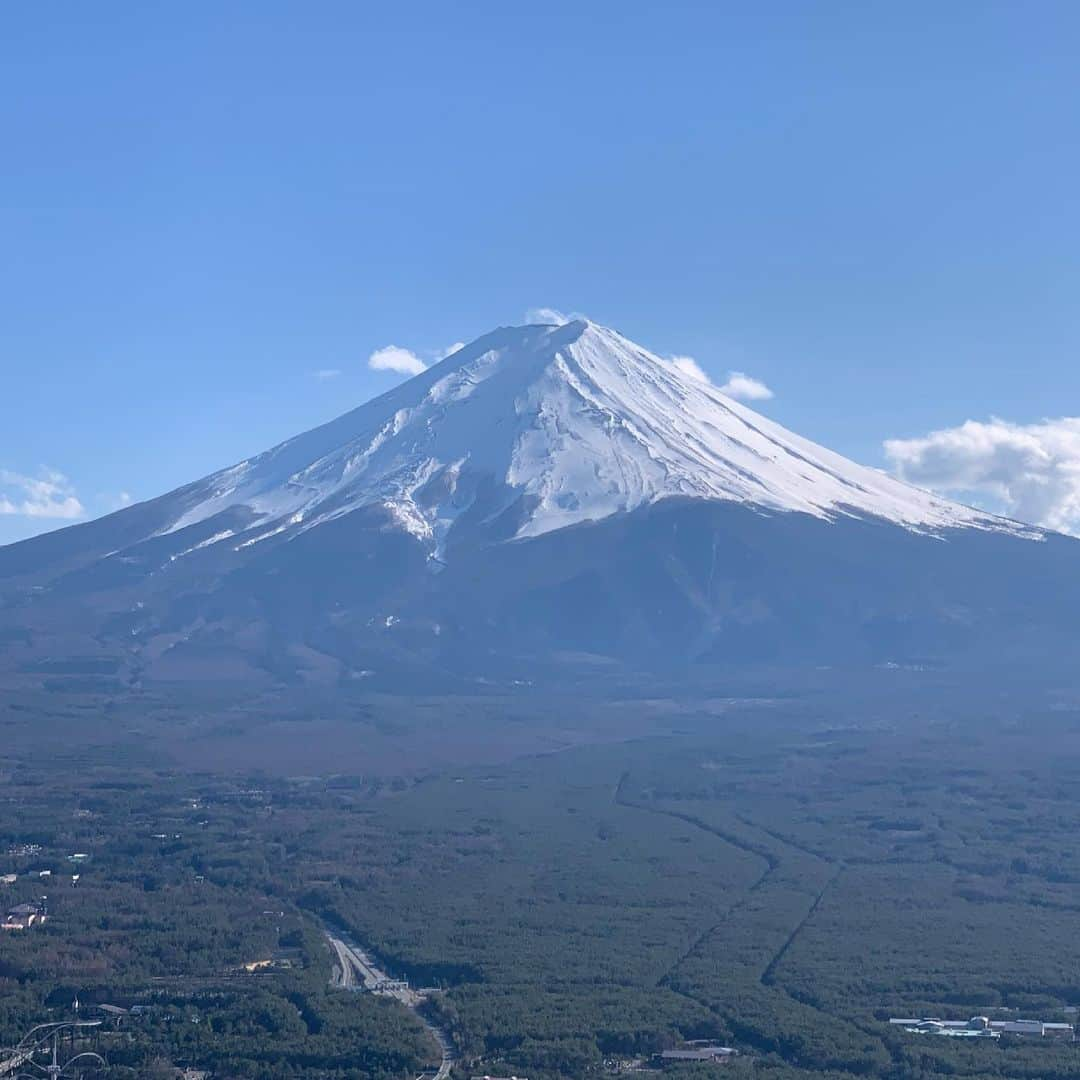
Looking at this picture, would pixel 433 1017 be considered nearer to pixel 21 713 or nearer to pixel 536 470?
pixel 21 713

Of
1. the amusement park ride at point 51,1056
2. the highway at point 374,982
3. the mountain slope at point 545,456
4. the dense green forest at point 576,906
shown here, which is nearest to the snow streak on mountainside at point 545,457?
the mountain slope at point 545,456

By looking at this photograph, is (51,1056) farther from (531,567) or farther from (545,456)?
(545,456)

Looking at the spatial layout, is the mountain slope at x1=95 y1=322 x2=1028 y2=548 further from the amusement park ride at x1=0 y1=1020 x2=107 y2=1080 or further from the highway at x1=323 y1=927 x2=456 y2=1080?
the amusement park ride at x1=0 y1=1020 x2=107 y2=1080

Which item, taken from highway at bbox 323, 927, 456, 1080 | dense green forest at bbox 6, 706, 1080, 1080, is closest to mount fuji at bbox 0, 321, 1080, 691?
dense green forest at bbox 6, 706, 1080, 1080

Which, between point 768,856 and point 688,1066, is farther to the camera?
point 768,856

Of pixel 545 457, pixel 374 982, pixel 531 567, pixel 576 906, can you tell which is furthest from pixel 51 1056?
pixel 545 457

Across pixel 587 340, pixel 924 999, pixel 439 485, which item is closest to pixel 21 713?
pixel 439 485
